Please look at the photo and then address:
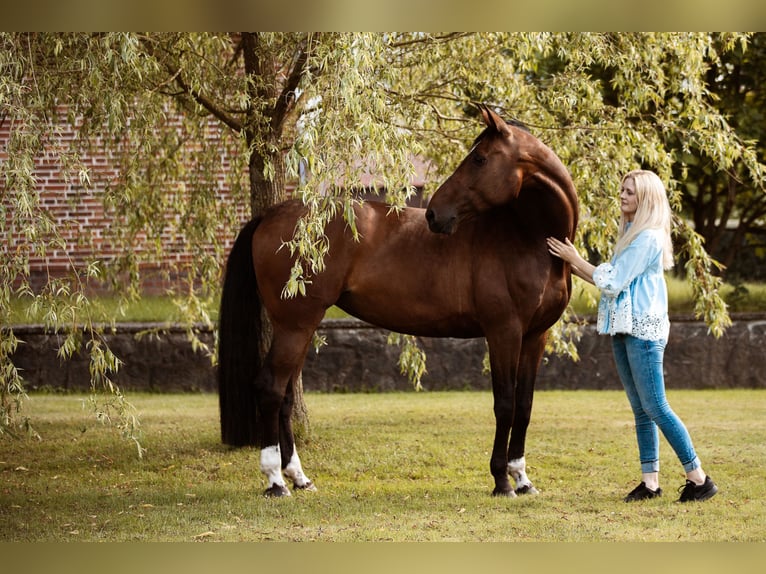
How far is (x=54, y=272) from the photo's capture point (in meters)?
11.1

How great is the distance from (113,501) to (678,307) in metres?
7.99

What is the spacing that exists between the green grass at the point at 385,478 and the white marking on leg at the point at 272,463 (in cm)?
17

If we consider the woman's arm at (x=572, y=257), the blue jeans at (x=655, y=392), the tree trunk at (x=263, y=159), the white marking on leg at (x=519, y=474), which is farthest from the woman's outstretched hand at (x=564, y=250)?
the tree trunk at (x=263, y=159)

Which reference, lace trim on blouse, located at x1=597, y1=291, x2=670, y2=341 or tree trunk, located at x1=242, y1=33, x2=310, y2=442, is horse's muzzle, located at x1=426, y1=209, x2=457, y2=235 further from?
tree trunk, located at x1=242, y1=33, x2=310, y2=442

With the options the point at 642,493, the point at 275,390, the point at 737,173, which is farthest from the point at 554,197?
the point at 737,173

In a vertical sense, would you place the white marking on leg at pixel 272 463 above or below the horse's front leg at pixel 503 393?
below

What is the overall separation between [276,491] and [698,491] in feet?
8.08

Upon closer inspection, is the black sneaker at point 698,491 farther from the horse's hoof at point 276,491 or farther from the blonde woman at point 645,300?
the horse's hoof at point 276,491

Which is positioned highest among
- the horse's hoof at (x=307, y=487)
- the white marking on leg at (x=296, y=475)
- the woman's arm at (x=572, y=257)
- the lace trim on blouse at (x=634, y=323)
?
the woman's arm at (x=572, y=257)

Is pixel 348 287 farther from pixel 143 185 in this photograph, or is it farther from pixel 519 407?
pixel 143 185

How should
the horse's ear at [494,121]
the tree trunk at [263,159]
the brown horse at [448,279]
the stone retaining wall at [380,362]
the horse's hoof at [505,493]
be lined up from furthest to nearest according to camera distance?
the stone retaining wall at [380,362] → the tree trunk at [263,159] → the horse's hoof at [505,493] → the brown horse at [448,279] → the horse's ear at [494,121]

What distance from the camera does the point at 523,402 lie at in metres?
5.71

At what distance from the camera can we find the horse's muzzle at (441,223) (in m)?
5.34

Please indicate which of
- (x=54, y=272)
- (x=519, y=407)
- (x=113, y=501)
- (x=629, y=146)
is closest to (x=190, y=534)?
(x=113, y=501)
